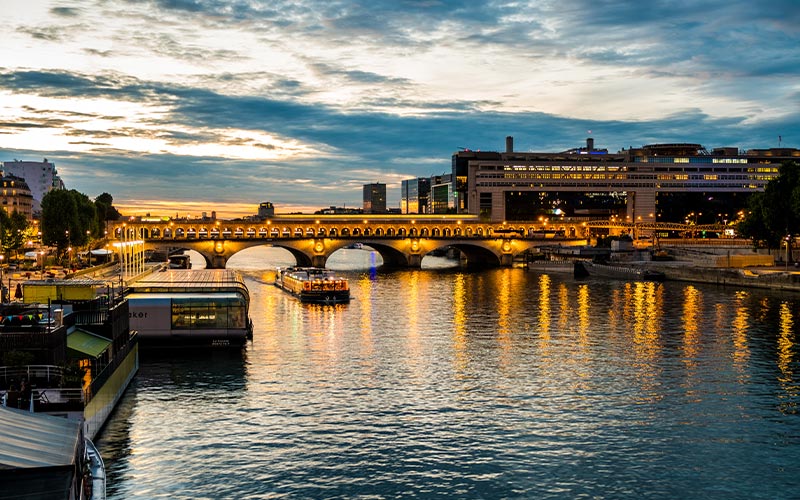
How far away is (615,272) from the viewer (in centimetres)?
15038

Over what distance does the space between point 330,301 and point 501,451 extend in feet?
214

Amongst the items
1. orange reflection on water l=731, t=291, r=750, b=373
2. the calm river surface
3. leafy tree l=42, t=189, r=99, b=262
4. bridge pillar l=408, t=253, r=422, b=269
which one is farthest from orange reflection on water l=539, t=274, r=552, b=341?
leafy tree l=42, t=189, r=99, b=262

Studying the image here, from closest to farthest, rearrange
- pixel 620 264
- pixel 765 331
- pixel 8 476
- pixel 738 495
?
1. pixel 8 476
2. pixel 738 495
3. pixel 765 331
4. pixel 620 264

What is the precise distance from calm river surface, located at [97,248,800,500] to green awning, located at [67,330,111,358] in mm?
3511

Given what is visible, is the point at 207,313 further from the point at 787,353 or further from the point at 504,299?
the point at 504,299

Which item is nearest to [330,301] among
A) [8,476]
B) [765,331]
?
[765,331]

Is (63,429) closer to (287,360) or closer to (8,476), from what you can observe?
(8,476)

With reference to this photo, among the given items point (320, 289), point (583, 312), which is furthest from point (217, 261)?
point (583, 312)

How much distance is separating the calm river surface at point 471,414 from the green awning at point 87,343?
3.51 meters

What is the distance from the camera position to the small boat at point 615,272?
139 metres

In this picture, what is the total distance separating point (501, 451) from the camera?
3678 centimetres

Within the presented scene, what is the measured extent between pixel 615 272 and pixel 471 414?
11288 cm

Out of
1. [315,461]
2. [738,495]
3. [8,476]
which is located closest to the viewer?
[8,476]

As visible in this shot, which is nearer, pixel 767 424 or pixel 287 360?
pixel 767 424
